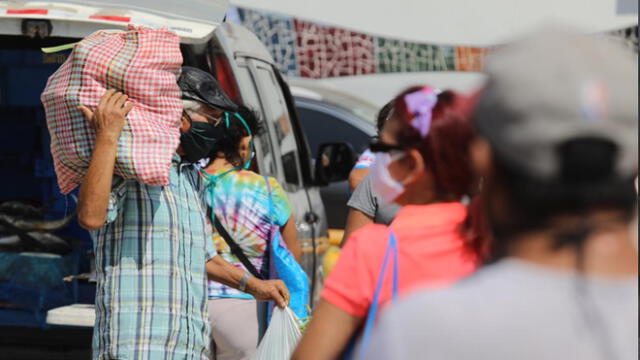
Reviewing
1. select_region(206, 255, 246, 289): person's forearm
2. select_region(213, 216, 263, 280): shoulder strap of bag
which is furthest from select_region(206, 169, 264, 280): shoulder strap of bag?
select_region(206, 255, 246, 289): person's forearm

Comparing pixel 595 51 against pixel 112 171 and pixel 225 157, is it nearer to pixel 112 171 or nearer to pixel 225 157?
pixel 112 171

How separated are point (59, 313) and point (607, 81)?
15.2 feet

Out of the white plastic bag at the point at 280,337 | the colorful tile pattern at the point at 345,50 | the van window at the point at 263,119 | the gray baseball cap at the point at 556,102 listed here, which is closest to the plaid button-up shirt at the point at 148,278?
the white plastic bag at the point at 280,337

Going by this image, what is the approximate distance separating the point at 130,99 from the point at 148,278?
0.56 m

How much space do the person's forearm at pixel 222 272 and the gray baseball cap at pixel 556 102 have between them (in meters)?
2.40

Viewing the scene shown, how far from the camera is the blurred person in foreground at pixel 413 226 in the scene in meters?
2.14

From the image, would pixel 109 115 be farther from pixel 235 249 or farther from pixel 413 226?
pixel 413 226

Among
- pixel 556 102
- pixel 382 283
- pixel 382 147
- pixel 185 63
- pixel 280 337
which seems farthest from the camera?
pixel 185 63

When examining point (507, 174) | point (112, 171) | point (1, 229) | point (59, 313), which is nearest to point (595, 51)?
point (507, 174)

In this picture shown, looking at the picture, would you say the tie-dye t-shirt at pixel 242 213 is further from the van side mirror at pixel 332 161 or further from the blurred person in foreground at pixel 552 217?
the blurred person in foreground at pixel 552 217

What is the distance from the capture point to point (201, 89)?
4.18 m

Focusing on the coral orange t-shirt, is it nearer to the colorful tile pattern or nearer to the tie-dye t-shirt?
the tie-dye t-shirt

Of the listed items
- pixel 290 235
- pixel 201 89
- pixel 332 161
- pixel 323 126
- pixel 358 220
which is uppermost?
pixel 201 89

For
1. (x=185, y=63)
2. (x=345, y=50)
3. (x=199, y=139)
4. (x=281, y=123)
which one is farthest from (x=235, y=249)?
(x=345, y=50)
